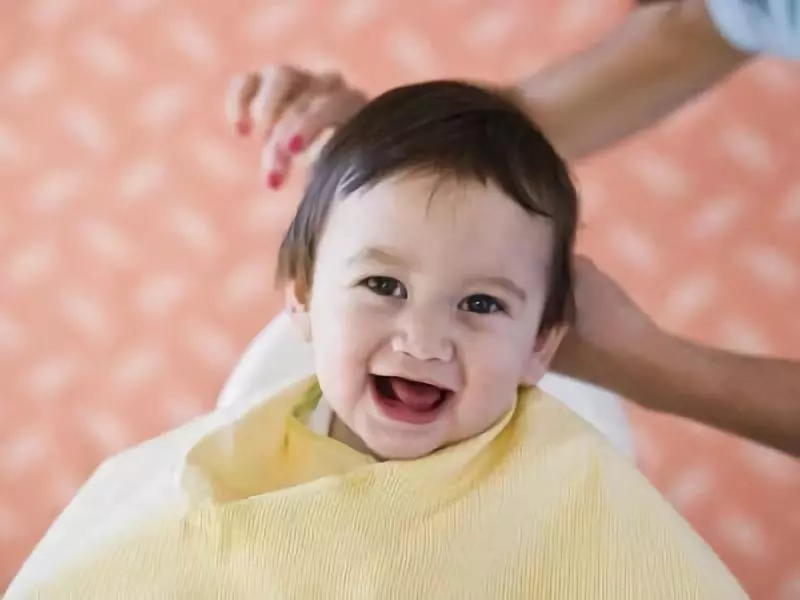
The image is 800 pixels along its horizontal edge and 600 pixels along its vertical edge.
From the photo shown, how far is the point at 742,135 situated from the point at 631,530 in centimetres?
73

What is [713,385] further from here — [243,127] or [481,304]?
[243,127]

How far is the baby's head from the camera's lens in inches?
25.1

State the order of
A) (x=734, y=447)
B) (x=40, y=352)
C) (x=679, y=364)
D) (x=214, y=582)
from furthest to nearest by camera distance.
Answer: (x=40, y=352), (x=734, y=447), (x=679, y=364), (x=214, y=582)

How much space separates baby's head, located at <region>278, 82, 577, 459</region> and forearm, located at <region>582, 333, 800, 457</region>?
15 centimetres

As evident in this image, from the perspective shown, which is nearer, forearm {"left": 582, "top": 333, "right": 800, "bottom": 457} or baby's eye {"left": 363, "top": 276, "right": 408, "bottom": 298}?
baby's eye {"left": 363, "top": 276, "right": 408, "bottom": 298}

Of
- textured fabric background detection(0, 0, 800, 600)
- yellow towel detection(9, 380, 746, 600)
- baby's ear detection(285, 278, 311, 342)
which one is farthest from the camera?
textured fabric background detection(0, 0, 800, 600)

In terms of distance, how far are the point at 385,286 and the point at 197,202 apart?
0.68m

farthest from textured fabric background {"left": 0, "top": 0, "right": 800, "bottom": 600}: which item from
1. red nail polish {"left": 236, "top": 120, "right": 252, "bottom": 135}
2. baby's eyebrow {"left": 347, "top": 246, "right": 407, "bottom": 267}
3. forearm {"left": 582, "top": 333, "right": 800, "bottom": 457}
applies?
baby's eyebrow {"left": 347, "top": 246, "right": 407, "bottom": 267}

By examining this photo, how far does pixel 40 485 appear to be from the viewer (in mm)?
1271

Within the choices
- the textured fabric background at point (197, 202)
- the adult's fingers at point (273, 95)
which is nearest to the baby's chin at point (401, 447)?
the adult's fingers at point (273, 95)

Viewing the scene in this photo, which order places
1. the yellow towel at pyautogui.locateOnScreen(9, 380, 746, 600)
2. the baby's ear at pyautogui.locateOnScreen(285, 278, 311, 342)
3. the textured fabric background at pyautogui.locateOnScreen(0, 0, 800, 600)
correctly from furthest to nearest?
the textured fabric background at pyautogui.locateOnScreen(0, 0, 800, 600), the baby's ear at pyautogui.locateOnScreen(285, 278, 311, 342), the yellow towel at pyautogui.locateOnScreen(9, 380, 746, 600)

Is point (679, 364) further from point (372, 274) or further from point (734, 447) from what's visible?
point (734, 447)

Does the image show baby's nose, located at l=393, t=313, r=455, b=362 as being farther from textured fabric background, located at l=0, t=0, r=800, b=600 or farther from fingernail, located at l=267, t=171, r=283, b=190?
textured fabric background, located at l=0, t=0, r=800, b=600

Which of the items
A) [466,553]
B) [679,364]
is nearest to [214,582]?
[466,553]
